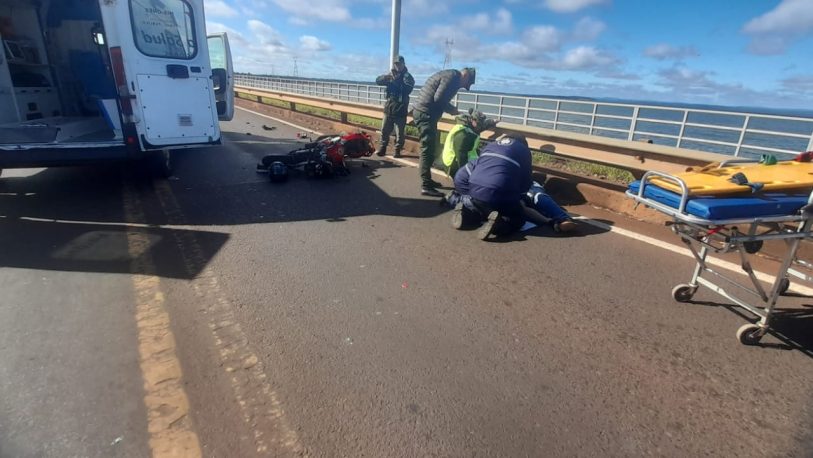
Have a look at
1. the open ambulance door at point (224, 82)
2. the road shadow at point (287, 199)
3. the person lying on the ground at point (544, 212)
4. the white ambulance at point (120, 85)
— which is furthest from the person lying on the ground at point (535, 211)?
the open ambulance door at point (224, 82)

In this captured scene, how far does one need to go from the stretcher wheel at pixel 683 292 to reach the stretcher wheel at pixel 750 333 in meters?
0.50

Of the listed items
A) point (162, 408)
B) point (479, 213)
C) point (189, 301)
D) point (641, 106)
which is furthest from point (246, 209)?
point (641, 106)

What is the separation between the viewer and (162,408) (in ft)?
6.77

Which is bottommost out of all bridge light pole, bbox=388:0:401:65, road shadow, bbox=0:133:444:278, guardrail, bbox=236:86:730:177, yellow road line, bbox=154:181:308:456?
road shadow, bbox=0:133:444:278

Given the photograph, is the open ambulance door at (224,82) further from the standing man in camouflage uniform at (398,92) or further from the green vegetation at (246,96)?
the green vegetation at (246,96)

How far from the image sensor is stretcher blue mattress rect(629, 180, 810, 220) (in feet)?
7.93

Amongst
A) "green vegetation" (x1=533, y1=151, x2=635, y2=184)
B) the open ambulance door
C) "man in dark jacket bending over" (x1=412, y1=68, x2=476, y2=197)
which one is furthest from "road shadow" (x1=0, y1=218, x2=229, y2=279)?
"green vegetation" (x1=533, y1=151, x2=635, y2=184)

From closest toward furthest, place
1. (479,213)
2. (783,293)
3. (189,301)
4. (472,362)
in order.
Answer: (472,362) < (189,301) < (783,293) < (479,213)

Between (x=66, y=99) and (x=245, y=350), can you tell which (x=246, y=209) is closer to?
(x=245, y=350)

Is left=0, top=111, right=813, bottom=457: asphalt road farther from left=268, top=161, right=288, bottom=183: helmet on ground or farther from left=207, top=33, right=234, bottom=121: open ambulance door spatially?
left=207, top=33, right=234, bottom=121: open ambulance door

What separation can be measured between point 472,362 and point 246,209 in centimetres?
387

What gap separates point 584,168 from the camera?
7137 millimetres

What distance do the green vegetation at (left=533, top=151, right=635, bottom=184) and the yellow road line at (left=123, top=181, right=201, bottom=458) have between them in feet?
20.1

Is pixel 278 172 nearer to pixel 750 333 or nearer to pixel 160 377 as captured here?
pixel 160 377
